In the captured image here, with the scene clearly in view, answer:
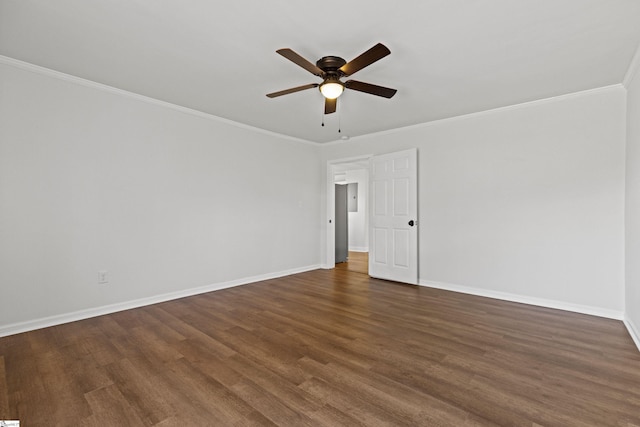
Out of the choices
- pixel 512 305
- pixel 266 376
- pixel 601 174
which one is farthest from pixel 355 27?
pixel 512 305

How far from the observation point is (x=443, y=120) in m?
4.54

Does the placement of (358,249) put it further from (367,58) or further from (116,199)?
(367,58)

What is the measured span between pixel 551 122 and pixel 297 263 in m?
4.43

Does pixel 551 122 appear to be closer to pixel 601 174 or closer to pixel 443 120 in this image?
pixel 601 174

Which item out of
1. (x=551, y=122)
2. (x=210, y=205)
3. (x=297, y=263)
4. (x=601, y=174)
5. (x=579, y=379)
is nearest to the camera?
(x=579, y=379)

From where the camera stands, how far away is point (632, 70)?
285cm

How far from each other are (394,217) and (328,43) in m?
3.20

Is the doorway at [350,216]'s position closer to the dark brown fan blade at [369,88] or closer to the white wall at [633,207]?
the dark brown fan blade at [369,88]

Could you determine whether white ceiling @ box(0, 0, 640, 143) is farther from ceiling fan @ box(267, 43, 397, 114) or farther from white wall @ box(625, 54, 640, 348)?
white wall @ box(625, 54, 640, 348)

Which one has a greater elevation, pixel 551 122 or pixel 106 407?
pixel 551 122

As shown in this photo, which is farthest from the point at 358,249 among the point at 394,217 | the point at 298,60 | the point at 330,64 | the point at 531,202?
the point at 298,60

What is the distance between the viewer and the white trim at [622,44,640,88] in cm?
264

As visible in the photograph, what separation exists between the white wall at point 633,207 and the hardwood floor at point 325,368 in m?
0.27

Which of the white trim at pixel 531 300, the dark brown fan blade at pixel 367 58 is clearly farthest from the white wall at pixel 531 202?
the dark brown fan blade at pixel 367 58
